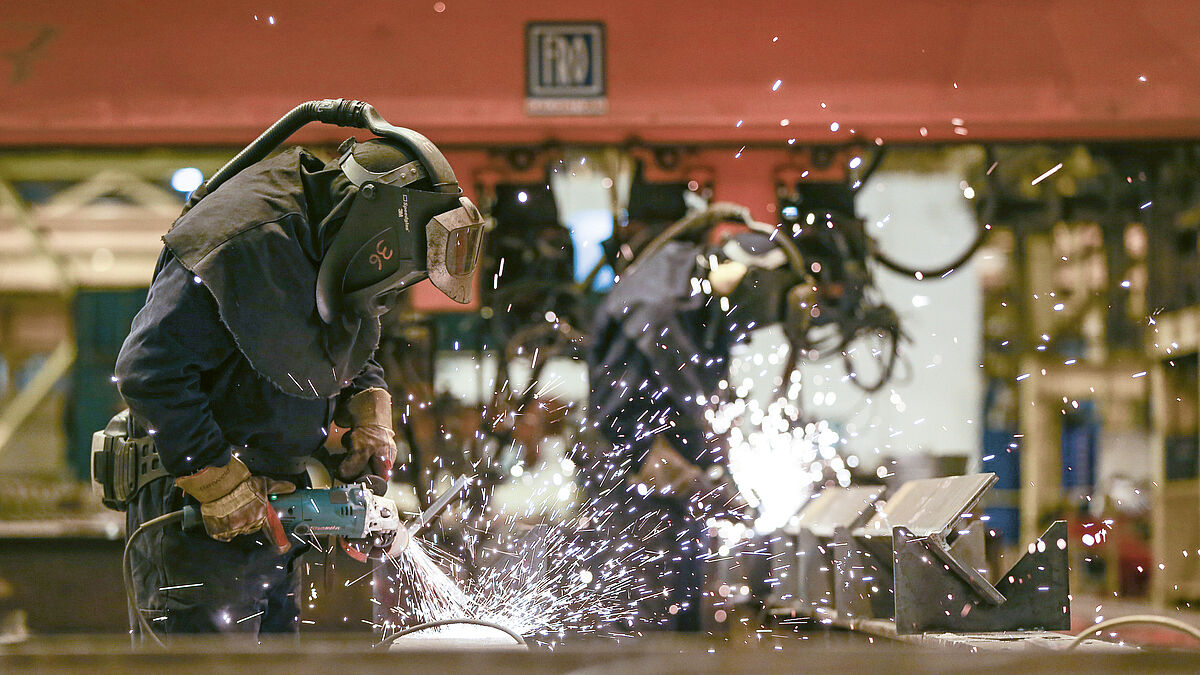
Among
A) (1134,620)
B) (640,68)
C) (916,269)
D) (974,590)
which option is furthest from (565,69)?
(1134,620)

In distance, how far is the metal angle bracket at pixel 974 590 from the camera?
1589mm

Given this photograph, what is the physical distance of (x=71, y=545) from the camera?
Answer: 12.5 ft

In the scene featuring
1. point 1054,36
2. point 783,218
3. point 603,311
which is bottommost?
point 603,311

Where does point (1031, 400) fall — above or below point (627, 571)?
above

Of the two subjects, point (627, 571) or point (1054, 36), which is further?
point (1054, 36)

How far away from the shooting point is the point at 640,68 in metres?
4.08

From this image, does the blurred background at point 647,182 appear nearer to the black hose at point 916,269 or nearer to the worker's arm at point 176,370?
the black hose at point 916,269

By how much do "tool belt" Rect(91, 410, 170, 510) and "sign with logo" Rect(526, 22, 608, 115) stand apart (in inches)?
104

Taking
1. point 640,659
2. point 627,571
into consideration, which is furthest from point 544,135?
point 640,659

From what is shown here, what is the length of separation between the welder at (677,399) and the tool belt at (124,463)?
4.47 feet

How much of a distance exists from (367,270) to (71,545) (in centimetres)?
292

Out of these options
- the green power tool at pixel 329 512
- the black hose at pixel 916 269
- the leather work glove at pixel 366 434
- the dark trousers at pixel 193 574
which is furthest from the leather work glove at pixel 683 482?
the black hose at pixel 916 269

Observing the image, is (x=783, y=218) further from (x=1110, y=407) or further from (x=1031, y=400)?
(x=1110, y=407)

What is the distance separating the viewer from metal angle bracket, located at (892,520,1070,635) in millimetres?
1589
